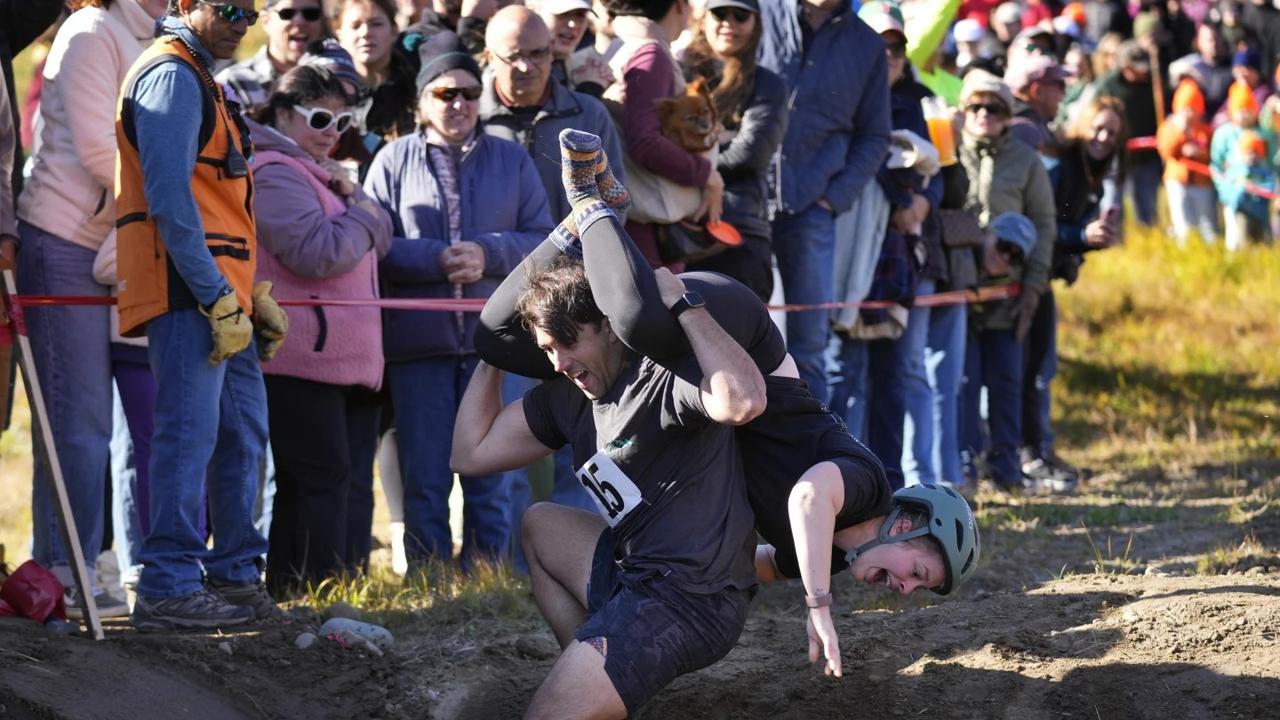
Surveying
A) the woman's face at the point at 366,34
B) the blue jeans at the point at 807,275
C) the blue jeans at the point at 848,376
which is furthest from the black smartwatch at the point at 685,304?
the blue jeans at the point at 848,376

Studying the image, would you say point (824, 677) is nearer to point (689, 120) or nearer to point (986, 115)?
point (689, 120)

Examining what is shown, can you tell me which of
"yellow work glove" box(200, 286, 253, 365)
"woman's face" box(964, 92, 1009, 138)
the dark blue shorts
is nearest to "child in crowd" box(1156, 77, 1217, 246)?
"woman's face" box(964, 92, 1009, 138)

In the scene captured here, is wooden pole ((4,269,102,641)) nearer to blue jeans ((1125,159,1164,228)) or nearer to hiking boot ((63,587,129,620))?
hiking boot ((63,587,129,620))

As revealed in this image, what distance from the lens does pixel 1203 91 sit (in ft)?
59.5

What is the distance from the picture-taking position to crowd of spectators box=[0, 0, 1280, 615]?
22.2 ft

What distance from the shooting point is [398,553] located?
8383mm

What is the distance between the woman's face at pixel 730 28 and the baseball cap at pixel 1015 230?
325 centimetres

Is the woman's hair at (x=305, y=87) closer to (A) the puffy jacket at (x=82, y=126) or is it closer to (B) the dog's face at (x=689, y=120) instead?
(A) the puffy jacket at (x=82, y=126)

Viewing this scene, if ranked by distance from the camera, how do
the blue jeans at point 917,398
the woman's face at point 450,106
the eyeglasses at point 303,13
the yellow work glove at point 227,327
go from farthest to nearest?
the blue jeans at point 917,398
the eyeglasses at point 303,13
the woman's face at point 450,106
the yellow work glove at point 227,327

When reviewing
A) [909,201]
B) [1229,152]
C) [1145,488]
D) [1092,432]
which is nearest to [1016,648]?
[909,201]

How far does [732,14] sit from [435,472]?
2.66 metres

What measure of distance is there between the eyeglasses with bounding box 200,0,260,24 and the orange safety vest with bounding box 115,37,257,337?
176 millimetres

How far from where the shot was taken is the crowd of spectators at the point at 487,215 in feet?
22.2

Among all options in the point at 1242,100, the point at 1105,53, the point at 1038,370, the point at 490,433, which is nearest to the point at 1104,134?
the point at 1038,370
